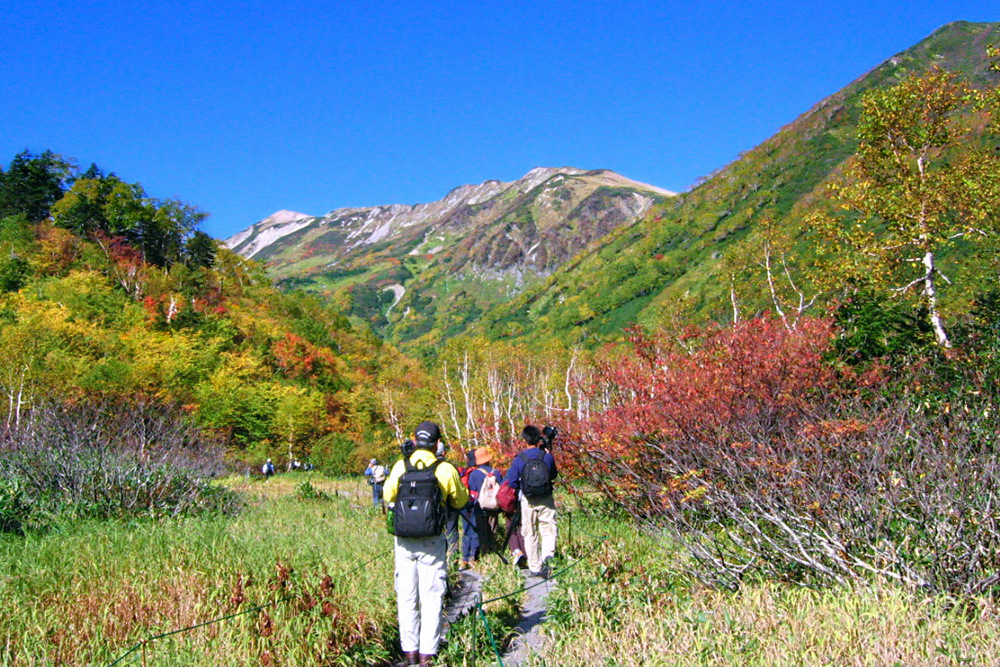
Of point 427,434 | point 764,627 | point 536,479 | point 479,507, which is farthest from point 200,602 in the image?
point 764,627

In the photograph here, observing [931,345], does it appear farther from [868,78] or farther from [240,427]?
[868,78]

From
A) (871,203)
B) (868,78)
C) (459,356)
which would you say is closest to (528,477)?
(871,203)

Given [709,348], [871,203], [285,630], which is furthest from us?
[709,348]

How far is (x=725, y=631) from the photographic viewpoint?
162 inches

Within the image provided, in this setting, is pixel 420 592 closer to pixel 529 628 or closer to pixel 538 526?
pixel 529 628

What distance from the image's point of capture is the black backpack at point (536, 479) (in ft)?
23.3

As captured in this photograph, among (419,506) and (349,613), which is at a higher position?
(419,506)

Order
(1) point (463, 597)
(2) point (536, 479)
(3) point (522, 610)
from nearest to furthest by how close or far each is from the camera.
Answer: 1. (3) point (522, 610)
2. (1) point (463, 597)
3. (2) point (536, 479)

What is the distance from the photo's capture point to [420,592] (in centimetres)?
489

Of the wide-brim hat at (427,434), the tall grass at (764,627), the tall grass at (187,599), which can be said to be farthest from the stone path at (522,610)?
the wide-brim hat at (427,434)

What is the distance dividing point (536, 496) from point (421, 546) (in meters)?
2.55

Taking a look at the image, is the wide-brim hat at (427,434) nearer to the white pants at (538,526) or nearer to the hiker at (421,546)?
the hiker at (421,546)

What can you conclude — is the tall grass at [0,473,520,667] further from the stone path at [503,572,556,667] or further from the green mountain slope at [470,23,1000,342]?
the green mountain slope at [470,23,1000,342]

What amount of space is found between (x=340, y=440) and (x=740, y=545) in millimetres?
39547
